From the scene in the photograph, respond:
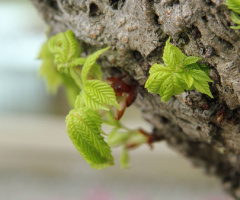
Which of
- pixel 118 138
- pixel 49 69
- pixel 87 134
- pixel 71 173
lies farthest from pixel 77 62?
pixel 71 173

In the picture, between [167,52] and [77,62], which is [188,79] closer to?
[167,52]

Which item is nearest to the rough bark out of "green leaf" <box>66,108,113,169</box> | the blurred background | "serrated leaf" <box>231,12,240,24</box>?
"serrated leaf" <box>231,12,240,24</box>

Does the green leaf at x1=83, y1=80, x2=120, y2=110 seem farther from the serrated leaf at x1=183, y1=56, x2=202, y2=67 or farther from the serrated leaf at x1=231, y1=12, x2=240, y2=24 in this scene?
the serrated leaf at x1=231, y1=12, x2=240, y2=24

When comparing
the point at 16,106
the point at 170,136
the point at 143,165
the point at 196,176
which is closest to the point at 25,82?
the point at 16,106

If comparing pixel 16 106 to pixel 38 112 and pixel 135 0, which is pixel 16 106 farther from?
pixel 135 0

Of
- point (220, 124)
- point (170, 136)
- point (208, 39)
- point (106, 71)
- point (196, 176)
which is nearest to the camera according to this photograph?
point (208, 39)

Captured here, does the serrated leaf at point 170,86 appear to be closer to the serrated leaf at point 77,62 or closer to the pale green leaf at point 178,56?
the pale green leaf at point 178,56

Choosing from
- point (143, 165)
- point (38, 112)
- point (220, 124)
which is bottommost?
point (143, 165)
